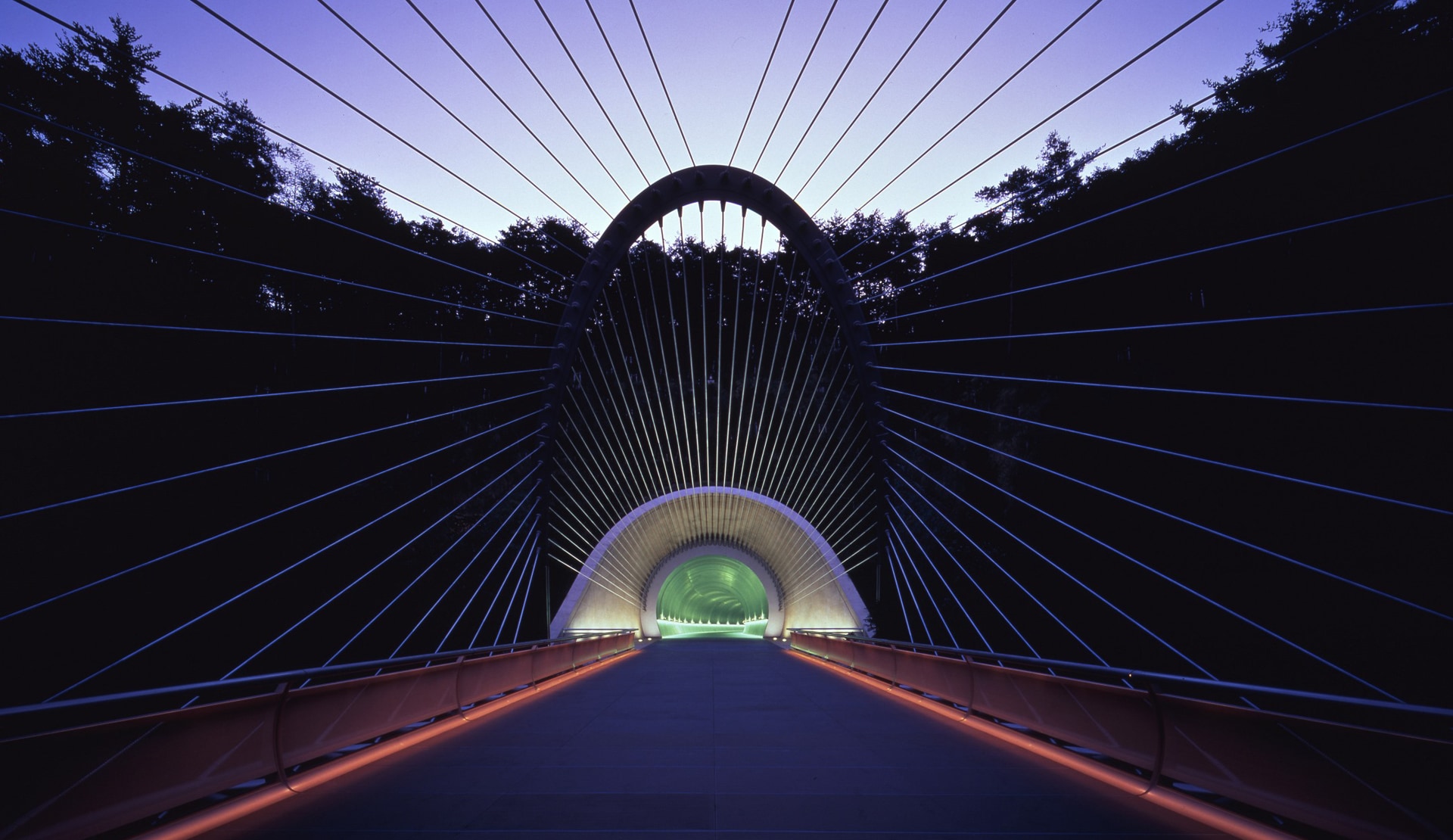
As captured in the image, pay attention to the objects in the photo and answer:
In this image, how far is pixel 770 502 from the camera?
29594 millimetres

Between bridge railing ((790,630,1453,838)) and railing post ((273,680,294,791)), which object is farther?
railing post ((273,680,294,791))

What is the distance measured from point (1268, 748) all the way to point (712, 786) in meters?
2.82

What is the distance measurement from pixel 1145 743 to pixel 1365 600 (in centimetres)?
1231

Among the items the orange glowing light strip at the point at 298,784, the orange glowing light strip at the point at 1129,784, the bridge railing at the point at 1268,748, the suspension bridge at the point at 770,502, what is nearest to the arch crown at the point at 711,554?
the suspension bridge at the point at 770,502

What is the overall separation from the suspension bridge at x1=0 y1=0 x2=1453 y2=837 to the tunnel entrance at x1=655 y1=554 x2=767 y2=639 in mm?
6370

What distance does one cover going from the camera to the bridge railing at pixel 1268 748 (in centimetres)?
283

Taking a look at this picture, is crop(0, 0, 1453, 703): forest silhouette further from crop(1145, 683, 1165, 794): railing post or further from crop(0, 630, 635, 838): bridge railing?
crop(1145, 683, 1165, 794): railing post

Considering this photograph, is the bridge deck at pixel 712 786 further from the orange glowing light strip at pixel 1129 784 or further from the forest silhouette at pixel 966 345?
the forest silhouette at pixel 966 345

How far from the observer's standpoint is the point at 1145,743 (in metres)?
4.33

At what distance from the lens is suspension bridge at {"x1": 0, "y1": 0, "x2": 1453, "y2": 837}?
12.8ft

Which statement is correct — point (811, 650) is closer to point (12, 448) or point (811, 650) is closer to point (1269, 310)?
point (1269, 310)

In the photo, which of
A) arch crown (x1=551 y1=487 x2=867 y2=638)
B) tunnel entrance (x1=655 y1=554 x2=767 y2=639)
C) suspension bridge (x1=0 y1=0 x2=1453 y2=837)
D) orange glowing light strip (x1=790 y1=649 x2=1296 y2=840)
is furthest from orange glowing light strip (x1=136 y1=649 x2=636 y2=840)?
tunnel entrance (x1=655 y1=554 x2=767 y2=639)

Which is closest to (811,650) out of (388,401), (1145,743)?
(1145,743)

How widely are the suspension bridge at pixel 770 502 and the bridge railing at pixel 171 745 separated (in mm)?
26
